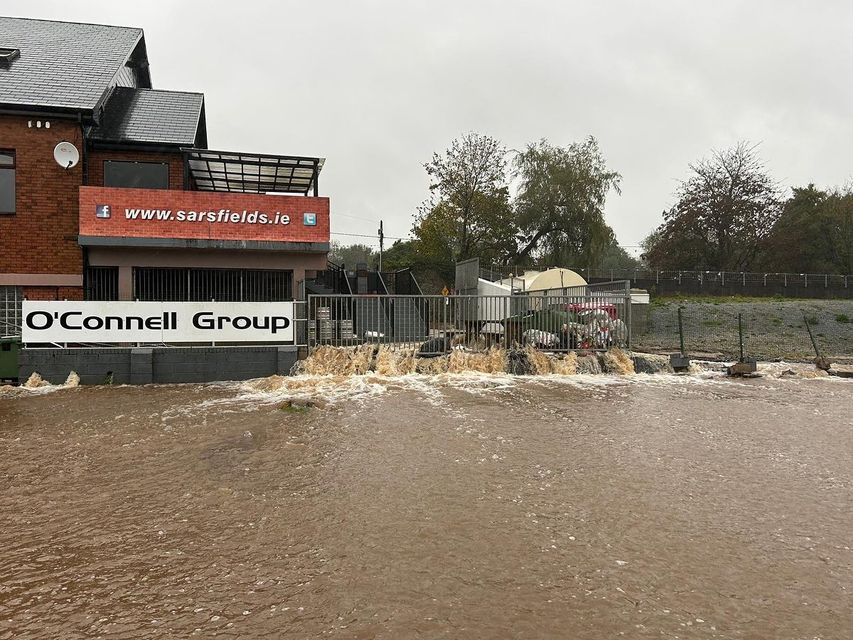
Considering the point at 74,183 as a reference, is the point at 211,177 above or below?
above

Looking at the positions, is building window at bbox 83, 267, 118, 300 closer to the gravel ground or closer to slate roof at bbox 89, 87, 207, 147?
slate roof at bbox 89, 87, 207, 147

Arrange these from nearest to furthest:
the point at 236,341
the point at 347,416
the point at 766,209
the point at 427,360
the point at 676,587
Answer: the point at 676,587
the point at 347,416
the point at 236,341
the point at 427,360
the point at 766,209

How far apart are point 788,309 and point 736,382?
14715mm

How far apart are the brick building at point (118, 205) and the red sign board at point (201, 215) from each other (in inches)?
1.1

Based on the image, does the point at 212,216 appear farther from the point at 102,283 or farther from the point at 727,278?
the point at 727,278

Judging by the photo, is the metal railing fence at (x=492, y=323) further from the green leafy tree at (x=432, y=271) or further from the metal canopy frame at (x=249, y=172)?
the green leafy tree at (x=432, y=271)

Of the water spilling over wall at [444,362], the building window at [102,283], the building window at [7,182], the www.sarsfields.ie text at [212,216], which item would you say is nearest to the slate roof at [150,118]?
the building window at [7,182]

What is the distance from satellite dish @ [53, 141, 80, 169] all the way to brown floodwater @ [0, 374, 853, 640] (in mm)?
8081

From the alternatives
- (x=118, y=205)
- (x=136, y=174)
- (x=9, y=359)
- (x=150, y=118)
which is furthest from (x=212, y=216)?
(x=9, y=359)

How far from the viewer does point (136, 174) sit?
1569cm

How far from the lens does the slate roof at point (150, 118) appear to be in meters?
15.6

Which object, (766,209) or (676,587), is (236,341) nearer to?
(676,587)

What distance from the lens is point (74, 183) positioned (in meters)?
14.2

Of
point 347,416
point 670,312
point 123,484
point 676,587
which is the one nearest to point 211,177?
point 347,416
